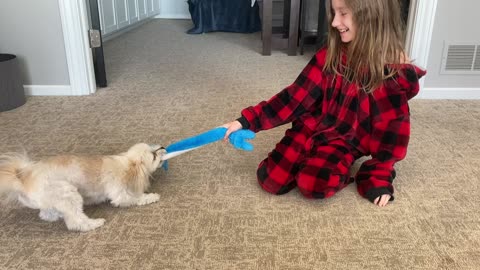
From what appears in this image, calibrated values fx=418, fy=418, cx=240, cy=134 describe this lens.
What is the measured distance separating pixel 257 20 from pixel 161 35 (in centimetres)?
98

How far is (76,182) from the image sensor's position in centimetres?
108

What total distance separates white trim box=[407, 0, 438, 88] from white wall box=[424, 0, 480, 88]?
28mm

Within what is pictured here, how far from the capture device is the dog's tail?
1019 mm

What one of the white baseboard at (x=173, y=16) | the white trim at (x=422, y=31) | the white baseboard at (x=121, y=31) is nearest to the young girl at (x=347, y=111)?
the white trim at (x=422, y=31)

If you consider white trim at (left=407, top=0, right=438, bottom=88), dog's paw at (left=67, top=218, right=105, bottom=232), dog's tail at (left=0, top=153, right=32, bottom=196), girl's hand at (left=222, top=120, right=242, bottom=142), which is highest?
white trim at (left=407, top=0, right=438, bottom=88)

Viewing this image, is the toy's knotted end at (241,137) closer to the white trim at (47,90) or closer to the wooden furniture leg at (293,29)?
the white trim at (47,90)

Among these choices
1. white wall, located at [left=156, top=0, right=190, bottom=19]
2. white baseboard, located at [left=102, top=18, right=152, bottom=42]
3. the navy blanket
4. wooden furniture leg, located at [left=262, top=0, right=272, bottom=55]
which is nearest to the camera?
wooden furniture leg, located at [left=262, top=0, right=272, bottom=55]

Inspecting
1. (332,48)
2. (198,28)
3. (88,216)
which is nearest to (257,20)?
(198,28)

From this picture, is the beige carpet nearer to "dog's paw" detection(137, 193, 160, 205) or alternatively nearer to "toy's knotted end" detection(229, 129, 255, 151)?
"dog's paw" detection(137, 193, 160, 205)

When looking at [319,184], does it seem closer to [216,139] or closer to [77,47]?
[216,139]

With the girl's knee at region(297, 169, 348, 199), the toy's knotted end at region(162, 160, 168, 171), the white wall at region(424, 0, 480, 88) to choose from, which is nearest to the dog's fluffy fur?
the toy's knotted end at region(162, 160, 168, 171)

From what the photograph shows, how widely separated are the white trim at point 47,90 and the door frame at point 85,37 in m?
0.04

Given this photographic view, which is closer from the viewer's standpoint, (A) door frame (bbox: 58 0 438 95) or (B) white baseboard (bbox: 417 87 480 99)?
(A) door frame (bbox: 58 0 438 95)

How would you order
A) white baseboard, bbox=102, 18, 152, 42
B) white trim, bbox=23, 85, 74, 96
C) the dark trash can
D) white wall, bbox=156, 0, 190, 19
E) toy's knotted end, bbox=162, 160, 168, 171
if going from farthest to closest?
1. white wall, bbox=156, 0, 190, 19
2. white baseboard, bbox=102, 18, 152, 42
3. white trim, bbox=23, 85, 74, 96
4. the dark trash can
5. toy's knotted end, bbox=162, 160, 168, 171
